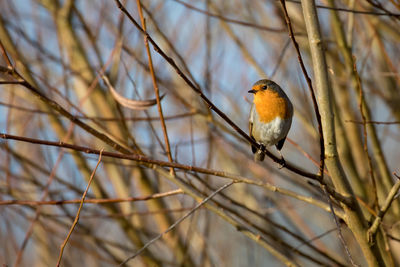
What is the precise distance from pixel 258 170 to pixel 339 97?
108cm

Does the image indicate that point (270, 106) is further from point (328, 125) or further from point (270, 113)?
point (328, 125)

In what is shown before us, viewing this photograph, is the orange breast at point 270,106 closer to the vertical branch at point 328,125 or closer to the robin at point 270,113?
the robin at point 270,113

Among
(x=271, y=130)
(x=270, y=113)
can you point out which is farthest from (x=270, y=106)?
(x=271, y=130)

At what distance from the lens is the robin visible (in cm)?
303

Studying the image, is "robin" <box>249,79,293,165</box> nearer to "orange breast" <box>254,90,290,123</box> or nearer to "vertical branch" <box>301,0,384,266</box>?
"orange breast" <box>254,90,290,123</box>

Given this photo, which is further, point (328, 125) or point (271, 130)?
point (271, 130)

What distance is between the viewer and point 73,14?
3.79 m

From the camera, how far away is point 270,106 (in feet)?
10.0

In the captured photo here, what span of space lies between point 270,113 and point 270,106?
0.15 ft

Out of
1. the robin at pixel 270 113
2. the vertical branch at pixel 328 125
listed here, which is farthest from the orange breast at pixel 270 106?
the vertical branch at pixel 328 125

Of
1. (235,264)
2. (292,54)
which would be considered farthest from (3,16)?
(235,264)

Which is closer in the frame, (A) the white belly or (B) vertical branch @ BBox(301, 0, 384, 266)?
(B) vertical branch @ BBox(301, 0, 384, 266)

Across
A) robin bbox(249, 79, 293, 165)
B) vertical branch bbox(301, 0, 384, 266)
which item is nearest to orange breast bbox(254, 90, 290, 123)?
robin bbox(249, 79, 293, 165)

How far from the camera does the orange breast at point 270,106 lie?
9.95 ft
